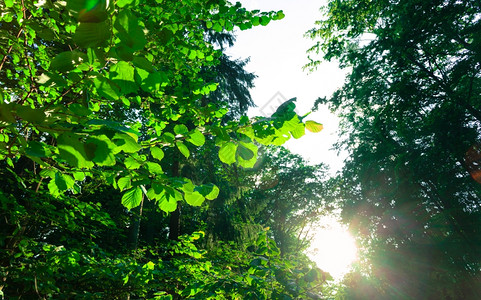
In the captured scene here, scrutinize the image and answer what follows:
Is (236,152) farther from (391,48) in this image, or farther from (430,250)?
(430,250)

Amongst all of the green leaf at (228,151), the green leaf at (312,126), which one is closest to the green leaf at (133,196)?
the green leaf at (228,151)

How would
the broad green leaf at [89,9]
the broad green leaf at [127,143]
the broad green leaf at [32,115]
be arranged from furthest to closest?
the broad green leaf at [127,143] → the broad green leaf at [32,115] → the broad green leaf at [89,9]

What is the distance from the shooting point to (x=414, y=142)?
10.2 m

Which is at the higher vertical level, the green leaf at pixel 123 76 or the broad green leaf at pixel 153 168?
the green leaf at pixel 123 76

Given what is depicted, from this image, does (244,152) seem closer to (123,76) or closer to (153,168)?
(153,168)

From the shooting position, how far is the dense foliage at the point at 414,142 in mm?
7219

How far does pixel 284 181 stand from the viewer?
74.2 feet

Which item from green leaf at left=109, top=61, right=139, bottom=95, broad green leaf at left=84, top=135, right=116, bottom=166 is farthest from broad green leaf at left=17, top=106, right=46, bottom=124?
green leaf at left=109, top=61, right=139, bottom=95

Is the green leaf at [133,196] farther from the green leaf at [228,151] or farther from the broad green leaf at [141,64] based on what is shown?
the broad green leaf at [141,64]

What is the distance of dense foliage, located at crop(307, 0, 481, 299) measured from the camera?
722 centimetres

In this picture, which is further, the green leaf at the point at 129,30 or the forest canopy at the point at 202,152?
the forest canopy at the point at 202,152

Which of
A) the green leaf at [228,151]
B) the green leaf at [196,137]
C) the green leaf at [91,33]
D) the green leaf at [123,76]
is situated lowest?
the green leaf at [228,151]

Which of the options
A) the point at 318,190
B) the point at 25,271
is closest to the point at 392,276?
the point at 318,190

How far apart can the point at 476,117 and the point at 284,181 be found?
1594 centimetres
